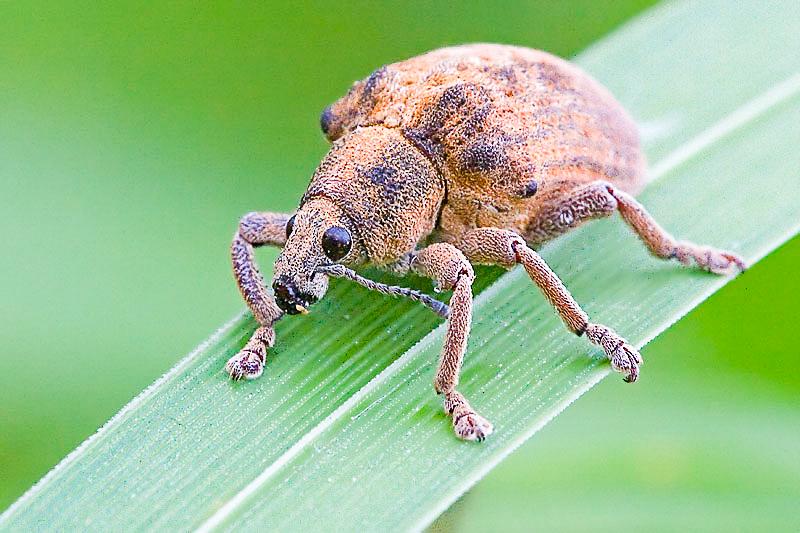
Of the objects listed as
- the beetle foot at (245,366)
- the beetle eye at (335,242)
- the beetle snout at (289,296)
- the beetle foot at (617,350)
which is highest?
the beetle eye at (335,242)

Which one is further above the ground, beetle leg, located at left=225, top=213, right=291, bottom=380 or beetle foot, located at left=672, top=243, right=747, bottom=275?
beetle leg, located at left=225, top=213, right=291, bottom=380

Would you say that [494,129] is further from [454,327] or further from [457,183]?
[454,327]

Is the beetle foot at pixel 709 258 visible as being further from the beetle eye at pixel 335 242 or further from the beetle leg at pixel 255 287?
the beetle leg at pixel 255 287

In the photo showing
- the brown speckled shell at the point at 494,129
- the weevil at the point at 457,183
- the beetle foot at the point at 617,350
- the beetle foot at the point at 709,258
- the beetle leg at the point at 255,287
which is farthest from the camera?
the brown speckled shell at the point at 494,129

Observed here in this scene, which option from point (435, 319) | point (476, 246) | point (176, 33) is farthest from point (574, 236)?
point (176, 33)

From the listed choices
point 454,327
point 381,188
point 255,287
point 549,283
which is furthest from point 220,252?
point 549,283

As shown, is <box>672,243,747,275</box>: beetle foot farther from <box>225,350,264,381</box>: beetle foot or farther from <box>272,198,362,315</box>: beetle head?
<box>225,350,264,381</box>: beetle foot

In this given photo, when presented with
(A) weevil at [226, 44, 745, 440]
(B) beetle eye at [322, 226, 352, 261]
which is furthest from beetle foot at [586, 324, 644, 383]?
(B) beetle eye at [322, 226, 352, 261]

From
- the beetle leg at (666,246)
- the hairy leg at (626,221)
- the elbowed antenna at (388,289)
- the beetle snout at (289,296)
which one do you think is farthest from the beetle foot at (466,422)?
the beetle leg at (666,246)
